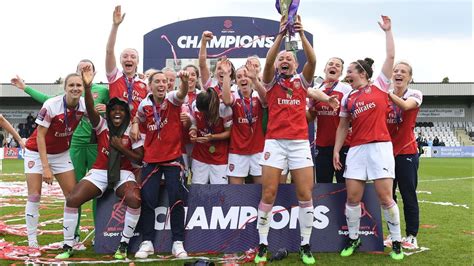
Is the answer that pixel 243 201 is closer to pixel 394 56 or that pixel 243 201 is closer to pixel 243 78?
pixel 243 78

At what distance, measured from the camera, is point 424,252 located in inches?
227

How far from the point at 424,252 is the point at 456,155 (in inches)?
1373

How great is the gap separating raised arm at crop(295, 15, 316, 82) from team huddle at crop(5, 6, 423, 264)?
12 mm

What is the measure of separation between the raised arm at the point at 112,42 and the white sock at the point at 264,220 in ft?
9.04

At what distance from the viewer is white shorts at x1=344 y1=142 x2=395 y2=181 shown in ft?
17.7

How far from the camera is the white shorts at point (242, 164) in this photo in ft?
20.5

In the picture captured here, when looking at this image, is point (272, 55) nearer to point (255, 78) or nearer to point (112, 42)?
point (255, 78)

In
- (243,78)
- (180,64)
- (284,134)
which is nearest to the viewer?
(284,134)

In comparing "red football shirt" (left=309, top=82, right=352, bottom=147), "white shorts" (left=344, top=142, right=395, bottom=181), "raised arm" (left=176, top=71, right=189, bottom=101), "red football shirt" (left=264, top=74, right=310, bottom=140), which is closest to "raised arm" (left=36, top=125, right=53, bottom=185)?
"raised arm" (left=176, top=71, right=189, bottom=101)

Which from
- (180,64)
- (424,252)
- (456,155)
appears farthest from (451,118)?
(424,252)

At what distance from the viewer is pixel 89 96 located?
559cm

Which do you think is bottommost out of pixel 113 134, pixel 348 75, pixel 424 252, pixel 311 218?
pixel 424 252

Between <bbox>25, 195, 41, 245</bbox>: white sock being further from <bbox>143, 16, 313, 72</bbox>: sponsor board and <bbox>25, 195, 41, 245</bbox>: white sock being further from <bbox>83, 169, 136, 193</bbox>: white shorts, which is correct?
<bbox>143, 16, 313, 72</bbox>: sponsor board

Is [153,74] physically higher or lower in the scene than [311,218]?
higher
